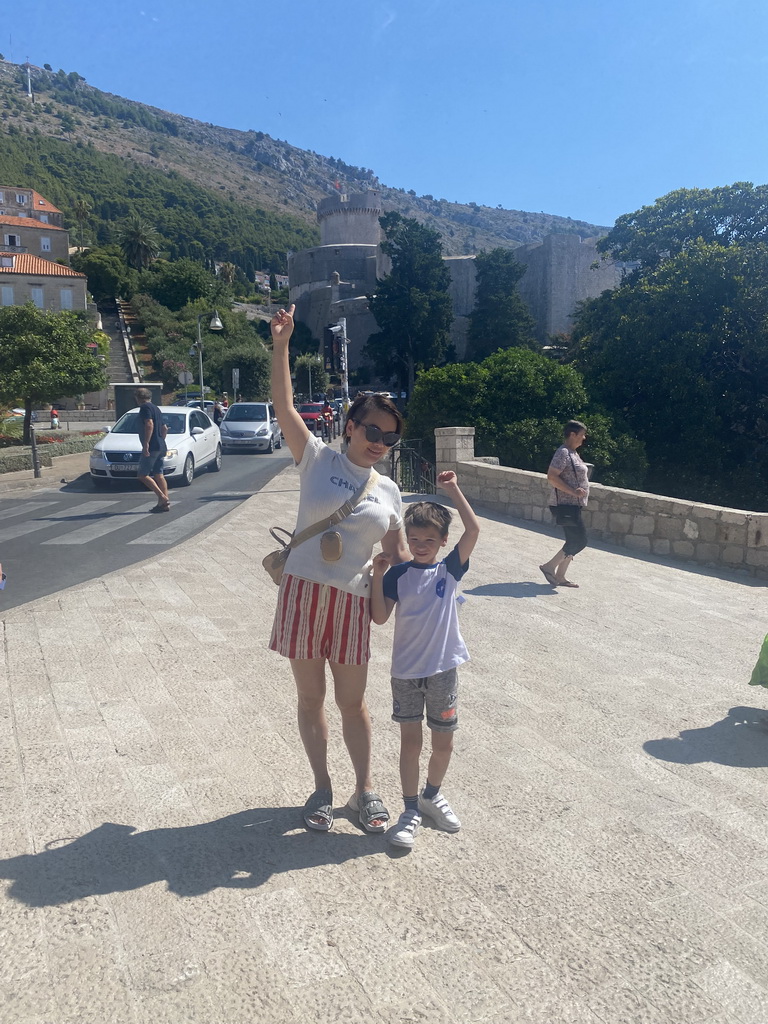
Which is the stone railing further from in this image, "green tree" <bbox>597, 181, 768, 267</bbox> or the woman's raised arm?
"green tree" <bbox>597, 181, 768, 267</bbox>

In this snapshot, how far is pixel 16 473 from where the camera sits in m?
16.7

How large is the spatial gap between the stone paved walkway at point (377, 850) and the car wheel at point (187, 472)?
33.7 ft

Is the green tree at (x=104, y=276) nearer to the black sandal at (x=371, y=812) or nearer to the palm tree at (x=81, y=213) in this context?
the palm tree at (x=81, y=213)

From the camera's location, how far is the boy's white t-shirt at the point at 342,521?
9.74 ft

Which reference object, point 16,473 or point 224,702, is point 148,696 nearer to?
point 224,702

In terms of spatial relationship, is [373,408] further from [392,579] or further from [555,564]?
[555,564]

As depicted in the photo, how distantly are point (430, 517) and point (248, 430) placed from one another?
22.6m

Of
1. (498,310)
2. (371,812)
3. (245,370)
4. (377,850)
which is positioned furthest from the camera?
(498,310)

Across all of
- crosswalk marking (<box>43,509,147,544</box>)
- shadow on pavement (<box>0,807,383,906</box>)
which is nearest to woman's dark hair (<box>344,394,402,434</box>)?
shadow on pavement (<box>0,807,383,906</box>)

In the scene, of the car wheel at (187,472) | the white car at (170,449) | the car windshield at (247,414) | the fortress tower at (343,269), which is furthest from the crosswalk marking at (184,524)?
the fortress tower at (343,269)

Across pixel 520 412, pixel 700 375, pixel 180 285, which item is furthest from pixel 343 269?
pixel 520 412

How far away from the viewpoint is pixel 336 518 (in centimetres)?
295

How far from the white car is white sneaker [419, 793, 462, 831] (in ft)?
38.4

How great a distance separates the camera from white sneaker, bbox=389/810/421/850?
9.78 feet
